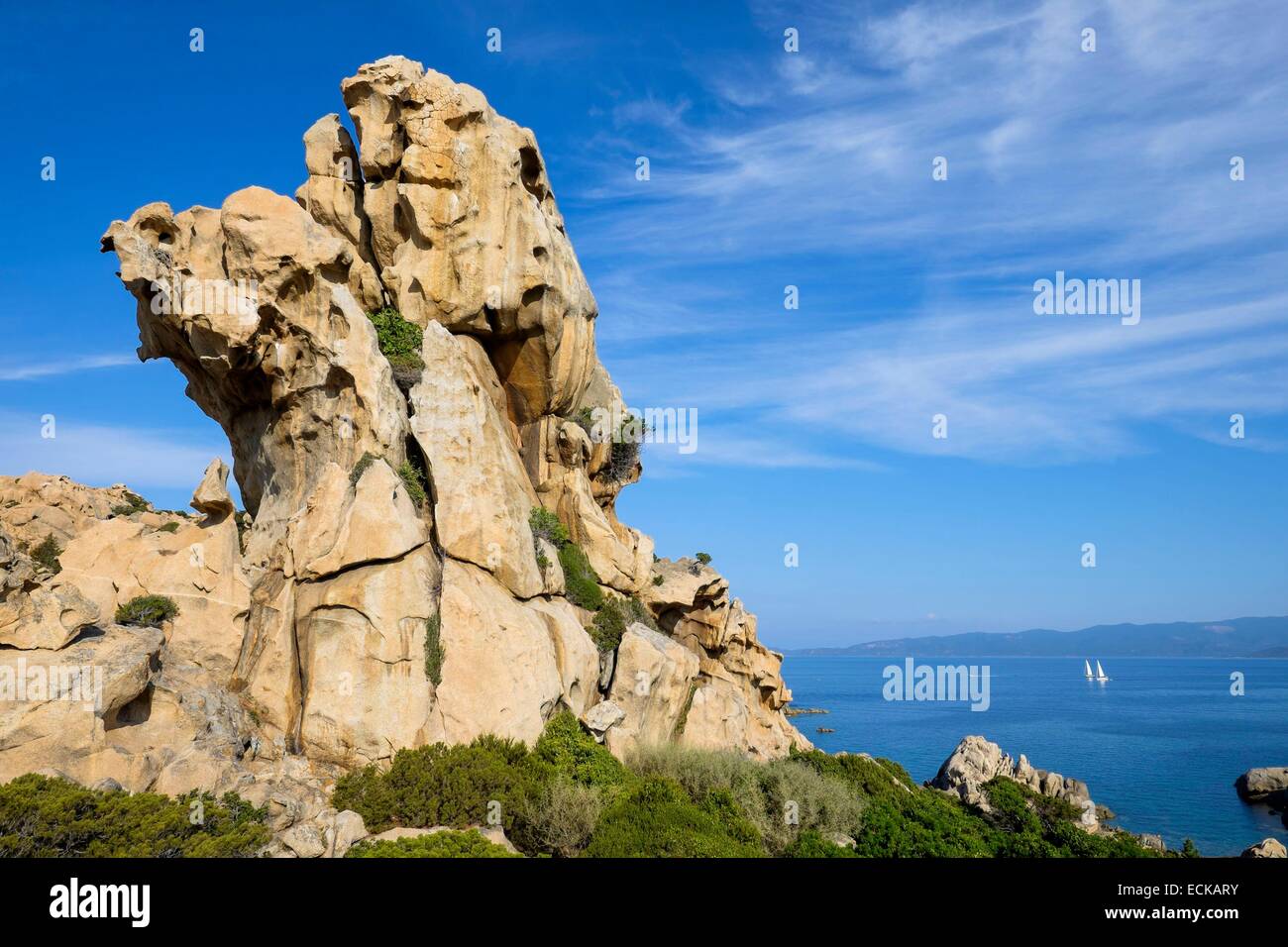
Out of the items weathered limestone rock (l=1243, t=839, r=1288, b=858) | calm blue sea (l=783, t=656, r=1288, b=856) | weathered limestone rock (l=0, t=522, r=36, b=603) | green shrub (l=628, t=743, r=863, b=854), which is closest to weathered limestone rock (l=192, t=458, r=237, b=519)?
weathered limestone rock (l=0, t=522, r=36, b=603)

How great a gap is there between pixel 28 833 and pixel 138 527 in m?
10.9

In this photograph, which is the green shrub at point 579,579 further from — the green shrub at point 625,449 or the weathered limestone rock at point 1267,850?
the weathered limestone rock at point 1267,850

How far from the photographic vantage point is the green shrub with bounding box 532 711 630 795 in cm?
1962

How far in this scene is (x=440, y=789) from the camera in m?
17.7

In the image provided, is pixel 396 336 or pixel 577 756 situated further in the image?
pixel 396 336

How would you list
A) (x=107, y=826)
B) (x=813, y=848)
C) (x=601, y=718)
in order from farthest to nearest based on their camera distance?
(x=601, y=718) → (x=813, y=848) → (x=107, y=826)

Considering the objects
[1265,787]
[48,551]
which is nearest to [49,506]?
[48,551]

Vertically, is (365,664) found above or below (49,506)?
below

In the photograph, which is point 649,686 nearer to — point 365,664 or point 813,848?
point 813,848

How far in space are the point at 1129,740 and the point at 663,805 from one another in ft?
293

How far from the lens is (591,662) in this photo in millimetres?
23922

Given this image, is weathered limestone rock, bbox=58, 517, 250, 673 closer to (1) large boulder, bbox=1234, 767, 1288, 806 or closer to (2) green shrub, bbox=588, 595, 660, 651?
(2) green shrub, bbox=588, 595, 660, 651

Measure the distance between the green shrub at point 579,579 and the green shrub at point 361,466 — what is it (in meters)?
6.89
